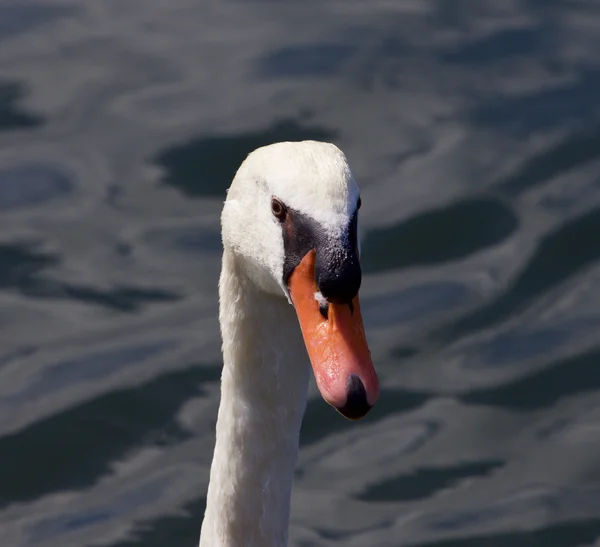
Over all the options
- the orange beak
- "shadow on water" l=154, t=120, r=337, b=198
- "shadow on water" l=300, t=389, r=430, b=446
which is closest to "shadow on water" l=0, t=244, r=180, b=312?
"shadow on water" l=154, t=120, r=337, b=198

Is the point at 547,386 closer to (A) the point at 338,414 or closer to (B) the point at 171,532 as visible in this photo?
(A) the point at 338,414

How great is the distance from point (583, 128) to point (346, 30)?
1962 millimetres

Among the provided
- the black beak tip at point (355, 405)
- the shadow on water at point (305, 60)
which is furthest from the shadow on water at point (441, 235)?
the black beak tip at point (355, 405)

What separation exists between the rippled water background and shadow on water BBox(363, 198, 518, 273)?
0.02 m

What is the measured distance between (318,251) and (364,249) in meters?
4.19

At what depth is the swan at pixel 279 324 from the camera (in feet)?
13.8

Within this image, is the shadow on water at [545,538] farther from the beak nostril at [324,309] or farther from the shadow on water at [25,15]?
the shadow on water at [25,15]

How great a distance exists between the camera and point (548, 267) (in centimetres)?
847

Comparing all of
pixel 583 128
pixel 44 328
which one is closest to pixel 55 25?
pixel 44 328

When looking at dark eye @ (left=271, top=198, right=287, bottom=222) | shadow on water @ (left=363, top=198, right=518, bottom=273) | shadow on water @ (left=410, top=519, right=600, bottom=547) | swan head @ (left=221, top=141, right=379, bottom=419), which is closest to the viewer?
swan head @ (left=221, top=141, right=379, bottom=419)

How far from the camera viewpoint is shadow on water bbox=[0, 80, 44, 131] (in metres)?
9.35

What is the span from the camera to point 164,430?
743 cm

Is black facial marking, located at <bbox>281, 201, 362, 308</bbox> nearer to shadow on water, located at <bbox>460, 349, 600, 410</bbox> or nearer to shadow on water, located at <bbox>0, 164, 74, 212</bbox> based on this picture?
shadow on water, located at <bbox>460, 349, 600, 410</bbox>

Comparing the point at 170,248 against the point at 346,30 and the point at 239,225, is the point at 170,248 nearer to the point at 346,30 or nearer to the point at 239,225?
the point at 346,30
